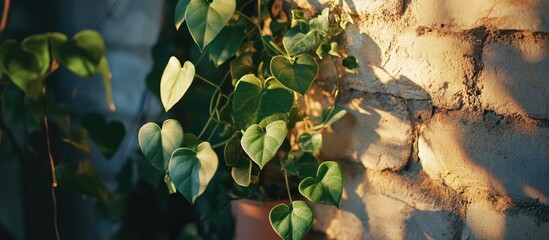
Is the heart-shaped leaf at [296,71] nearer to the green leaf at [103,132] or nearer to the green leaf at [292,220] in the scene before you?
the green leaf at [292,220]

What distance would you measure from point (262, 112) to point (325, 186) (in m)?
0.16

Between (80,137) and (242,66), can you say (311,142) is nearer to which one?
(242,66)

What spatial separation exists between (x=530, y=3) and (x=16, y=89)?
117 centimetres

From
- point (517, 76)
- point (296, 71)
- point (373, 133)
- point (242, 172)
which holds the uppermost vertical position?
point (517, 76)

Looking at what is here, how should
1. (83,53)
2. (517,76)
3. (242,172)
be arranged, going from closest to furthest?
(517,76), (242,172), (83,53)

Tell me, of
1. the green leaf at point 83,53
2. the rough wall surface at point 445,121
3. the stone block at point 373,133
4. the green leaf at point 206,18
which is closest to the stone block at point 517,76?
the rough wall surface at point 445,121

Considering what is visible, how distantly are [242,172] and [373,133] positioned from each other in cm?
25

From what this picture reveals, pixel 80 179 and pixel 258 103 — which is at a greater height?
pixel 258 103

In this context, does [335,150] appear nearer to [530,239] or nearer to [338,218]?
[338,218]

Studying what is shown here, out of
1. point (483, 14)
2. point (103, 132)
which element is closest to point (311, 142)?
point (483, 14)

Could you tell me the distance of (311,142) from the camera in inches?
46.7

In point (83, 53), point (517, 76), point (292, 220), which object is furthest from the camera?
point (83, 53)

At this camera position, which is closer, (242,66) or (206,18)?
(206,18)

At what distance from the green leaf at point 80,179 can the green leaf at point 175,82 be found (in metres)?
0.43
